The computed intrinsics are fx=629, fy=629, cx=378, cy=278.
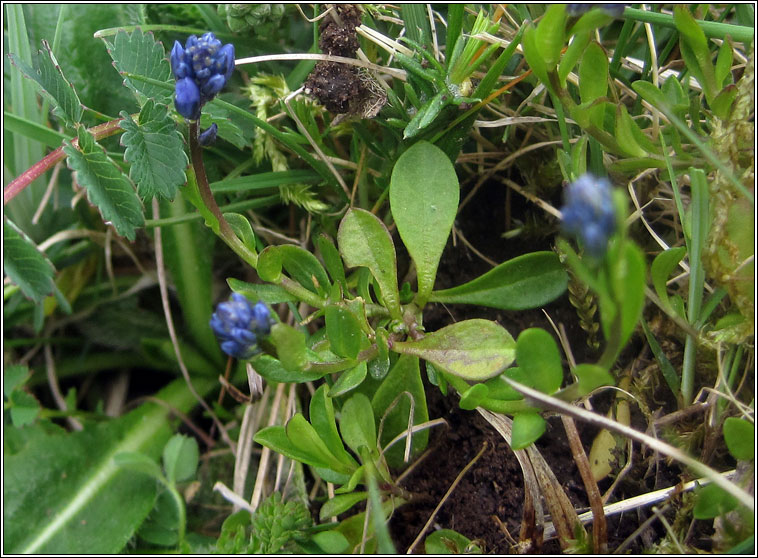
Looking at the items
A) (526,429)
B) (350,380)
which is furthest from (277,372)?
(526,429)

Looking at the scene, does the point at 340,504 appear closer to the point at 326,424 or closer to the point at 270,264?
the point at 326,424

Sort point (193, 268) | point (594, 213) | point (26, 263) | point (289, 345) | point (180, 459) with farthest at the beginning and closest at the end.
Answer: point (193, 268) < point (180, 459) < point (26, 263) < point (289, 345) < point (594, 213)

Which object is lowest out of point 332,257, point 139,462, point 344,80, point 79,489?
point 79,489

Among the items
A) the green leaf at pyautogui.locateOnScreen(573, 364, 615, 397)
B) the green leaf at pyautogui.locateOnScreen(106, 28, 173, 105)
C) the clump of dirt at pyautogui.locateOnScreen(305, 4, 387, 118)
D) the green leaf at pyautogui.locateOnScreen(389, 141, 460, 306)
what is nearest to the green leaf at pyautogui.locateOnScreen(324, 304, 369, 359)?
the green leaf at pyautogui.locateOnScreen(389, 141, 460, 306)

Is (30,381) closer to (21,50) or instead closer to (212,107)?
(21,50)

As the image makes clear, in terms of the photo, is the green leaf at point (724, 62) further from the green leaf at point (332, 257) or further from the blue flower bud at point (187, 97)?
the blue flower bud at point (187, 97)

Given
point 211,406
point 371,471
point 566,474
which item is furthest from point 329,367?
point 211,406

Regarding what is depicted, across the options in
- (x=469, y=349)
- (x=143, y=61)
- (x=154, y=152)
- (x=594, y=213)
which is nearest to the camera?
(x=594, y=213)

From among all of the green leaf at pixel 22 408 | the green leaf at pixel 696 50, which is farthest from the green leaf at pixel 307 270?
the green leaf at pixel 22 408
